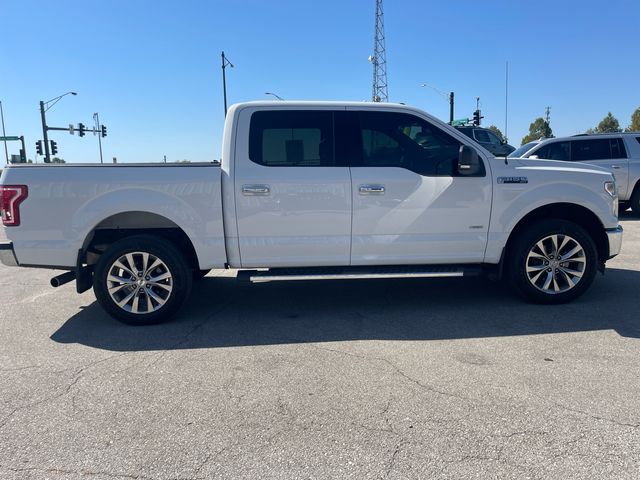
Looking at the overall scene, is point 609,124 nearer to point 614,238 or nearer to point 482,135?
point 482,135

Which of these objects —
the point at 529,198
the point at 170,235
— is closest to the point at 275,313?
the point at 170,235

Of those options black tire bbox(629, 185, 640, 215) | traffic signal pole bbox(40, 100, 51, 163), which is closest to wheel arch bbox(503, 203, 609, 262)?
black tire bbox(629, 185, 640, 215)

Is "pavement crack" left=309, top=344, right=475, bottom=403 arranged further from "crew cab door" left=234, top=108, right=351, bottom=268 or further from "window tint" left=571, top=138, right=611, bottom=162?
"window tint" left=571, top=138, right=611, bottom=162

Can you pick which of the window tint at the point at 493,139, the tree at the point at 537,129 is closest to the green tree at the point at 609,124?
the tree at the point at 537,129

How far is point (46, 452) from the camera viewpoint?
2.70 meters

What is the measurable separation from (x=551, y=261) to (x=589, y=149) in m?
7.52

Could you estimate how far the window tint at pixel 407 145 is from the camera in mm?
4848

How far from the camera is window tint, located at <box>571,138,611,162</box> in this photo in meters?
11.1

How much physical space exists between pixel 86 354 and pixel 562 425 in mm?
3641

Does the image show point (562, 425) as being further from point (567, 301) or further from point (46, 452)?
point (46, 452)

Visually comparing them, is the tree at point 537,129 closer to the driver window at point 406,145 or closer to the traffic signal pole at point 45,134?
the traffic signal pole at point 45,134

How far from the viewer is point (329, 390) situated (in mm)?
3344

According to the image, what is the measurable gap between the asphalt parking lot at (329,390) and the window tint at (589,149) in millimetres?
6648

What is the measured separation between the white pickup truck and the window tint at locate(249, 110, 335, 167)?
14 millimetres
